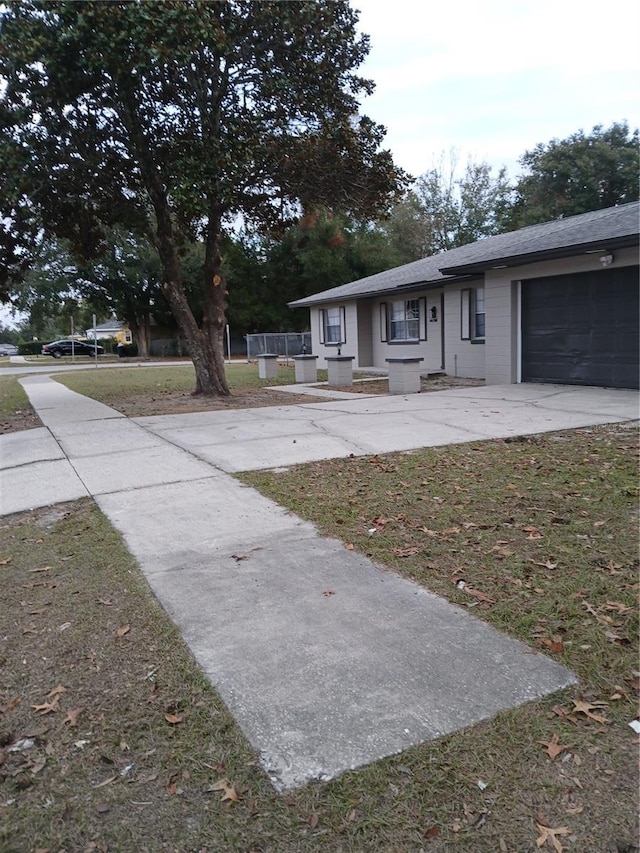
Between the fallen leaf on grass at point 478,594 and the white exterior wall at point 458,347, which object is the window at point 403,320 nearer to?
the white exterior wall at point 458,347

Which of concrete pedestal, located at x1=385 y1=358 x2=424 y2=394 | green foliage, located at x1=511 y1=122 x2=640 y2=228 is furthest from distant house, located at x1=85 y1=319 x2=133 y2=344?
concrete pedestal, located at x1=385 y1=358 x2=424 y2=394

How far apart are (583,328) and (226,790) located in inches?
504

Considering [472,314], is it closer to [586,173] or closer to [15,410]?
[15,410]

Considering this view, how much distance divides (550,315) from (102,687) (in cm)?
1304

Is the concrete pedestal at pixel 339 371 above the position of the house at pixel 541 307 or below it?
below

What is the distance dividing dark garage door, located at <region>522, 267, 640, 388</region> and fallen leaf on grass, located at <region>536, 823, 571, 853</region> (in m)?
11.8

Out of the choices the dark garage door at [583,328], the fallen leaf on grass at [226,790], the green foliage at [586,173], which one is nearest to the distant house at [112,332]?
the green foliage at [586,173]

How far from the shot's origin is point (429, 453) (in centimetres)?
739

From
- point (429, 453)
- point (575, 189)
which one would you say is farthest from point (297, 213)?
point (575, 189)

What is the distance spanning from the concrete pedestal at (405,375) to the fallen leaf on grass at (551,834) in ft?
40.6

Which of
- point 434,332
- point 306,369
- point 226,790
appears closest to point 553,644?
point 226,790

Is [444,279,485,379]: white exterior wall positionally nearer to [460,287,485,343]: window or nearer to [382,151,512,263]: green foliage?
[460,287,485,343]: window

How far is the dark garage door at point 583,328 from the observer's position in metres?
12.3

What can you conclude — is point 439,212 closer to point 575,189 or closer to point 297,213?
point 575,189
